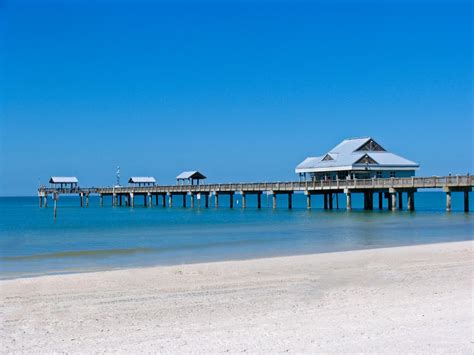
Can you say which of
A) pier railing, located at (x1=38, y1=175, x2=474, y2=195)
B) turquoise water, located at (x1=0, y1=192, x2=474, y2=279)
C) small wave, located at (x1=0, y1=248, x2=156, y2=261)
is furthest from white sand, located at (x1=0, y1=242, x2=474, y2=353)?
pier railing, located at (x1=38, y1=175, x2=474, y2=195)

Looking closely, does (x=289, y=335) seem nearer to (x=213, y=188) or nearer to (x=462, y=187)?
(x=462, y=187)

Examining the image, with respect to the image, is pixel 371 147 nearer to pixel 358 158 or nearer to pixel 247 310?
pixel 358 158

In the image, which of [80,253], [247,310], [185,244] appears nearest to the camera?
[247,310]

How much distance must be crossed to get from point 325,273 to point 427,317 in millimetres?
5363

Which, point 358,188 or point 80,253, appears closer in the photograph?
point 80,253

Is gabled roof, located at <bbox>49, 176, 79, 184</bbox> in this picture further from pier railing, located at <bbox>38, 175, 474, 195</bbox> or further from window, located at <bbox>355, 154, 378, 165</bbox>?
window, located at <bbox>355, 154, 378, 165</bbox>

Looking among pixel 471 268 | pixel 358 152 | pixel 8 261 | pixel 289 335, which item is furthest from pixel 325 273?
pixel 358 152

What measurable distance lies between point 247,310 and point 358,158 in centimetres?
4542

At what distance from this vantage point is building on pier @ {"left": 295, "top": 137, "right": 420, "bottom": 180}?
179 ft

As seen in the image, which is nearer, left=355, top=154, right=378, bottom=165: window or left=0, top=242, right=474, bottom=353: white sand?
left=0, top=242, right=474, bottom=353: white sand

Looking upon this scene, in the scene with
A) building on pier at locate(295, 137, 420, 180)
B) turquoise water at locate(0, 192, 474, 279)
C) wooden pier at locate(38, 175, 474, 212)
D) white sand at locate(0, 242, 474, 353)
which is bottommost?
turquoise water at locate(0, 192, 474, 279)

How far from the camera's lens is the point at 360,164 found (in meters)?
54.3

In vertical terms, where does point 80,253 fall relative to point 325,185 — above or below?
below

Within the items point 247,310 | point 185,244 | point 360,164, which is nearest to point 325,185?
point 360,164
